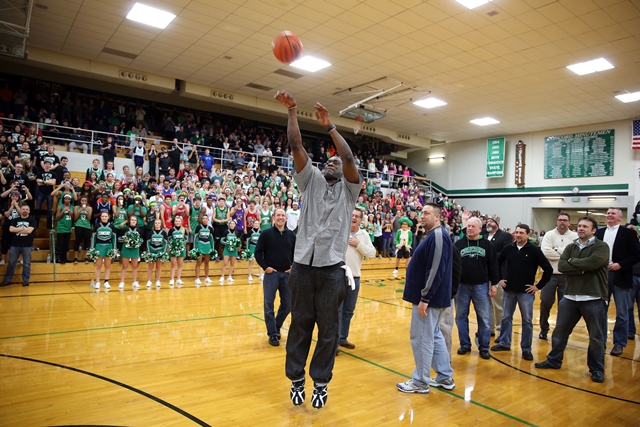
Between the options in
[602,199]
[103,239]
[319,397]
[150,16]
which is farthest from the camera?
[602,199]

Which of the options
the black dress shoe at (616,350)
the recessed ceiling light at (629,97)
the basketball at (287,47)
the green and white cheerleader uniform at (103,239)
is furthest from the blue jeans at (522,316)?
the recessed ceiling light at (629,97)

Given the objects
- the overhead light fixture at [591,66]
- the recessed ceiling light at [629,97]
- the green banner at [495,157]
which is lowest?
the green banner at [495,157]

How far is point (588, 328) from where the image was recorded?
4.77m

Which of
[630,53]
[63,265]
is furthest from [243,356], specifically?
[630,53]

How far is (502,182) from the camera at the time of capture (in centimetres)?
2261

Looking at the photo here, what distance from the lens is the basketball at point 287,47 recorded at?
14.0 feet

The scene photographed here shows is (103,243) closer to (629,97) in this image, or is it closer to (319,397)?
(319,397)

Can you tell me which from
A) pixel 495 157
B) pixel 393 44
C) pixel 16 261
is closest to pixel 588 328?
pixel 393 44

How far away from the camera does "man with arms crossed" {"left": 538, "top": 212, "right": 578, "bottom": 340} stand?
6.39 meters

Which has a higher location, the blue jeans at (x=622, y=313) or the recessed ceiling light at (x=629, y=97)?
the recessed ceiling light at (x=629, y=97)

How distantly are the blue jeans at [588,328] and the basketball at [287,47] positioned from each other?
4.08 m

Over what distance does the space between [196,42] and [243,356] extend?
33.0 ft

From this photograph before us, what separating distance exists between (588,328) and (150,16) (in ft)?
36.7

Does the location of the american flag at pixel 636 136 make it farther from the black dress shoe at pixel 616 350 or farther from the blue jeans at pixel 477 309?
the blue jeans at pixel 477 309
